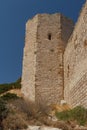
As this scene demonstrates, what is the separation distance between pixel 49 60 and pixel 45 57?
31 centimetres

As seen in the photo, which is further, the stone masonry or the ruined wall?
the stone masonry

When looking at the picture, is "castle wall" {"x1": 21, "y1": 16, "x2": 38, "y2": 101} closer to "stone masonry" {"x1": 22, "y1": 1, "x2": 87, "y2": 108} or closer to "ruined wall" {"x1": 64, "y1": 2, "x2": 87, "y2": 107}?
"stone masonry" {"x1": 22, "y1": 1, "x2": 87, "y2": 108}

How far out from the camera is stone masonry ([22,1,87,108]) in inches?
755

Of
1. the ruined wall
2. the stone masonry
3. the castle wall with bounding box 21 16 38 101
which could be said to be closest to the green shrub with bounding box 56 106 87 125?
the ruined wall

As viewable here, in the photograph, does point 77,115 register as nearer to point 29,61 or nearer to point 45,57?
point 45,57

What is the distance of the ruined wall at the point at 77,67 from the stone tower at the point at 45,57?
3.27 feet

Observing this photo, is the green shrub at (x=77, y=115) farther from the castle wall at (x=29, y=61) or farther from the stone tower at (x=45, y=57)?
the castle wall at (x=29, y=61)

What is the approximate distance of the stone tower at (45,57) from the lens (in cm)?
2038

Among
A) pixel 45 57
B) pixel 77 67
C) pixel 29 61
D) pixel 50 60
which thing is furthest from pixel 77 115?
pixel 29 61

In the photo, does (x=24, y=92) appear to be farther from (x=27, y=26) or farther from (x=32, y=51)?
(x=27, y=26)

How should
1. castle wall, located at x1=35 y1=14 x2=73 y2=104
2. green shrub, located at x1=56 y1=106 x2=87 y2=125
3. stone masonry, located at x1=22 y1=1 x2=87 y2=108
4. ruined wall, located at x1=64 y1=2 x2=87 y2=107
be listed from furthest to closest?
1. castle wall, located at x1=35 y1=14 x2=73 y2=104
2. stone masonry, located at x1=22 y1=1 x2=87 y2=108
3. ruined wall, located at x1=64 y1=2 x2=87 y2=107
4. green shrub, located at x1=56 y1=106 x2=87 y2=125

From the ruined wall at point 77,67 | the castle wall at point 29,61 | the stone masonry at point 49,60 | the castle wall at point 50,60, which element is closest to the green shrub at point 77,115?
the ruined wall at point 77,67

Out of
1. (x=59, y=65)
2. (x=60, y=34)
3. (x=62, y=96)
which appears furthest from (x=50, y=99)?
(x=60, y=34)

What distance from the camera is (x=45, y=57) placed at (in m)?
21.2
